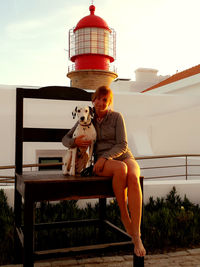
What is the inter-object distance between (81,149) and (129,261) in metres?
1.06

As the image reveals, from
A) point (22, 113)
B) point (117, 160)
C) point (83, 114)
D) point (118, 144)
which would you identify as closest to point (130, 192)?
point (117, 160)

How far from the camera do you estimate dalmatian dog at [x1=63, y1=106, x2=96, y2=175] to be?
261cm

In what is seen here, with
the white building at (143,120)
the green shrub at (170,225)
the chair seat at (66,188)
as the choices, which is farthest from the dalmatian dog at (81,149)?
the white building at (143,120)

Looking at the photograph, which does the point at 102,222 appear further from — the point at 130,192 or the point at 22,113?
the point at 22,113

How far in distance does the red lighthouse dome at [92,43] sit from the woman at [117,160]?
9.43 m

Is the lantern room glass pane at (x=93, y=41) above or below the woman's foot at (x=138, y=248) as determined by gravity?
above

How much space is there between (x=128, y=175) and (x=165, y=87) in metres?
9.82

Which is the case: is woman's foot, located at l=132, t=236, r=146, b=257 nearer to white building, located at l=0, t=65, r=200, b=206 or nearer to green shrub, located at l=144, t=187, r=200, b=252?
green shrub, located at l=144, t=187, r=200, b=252

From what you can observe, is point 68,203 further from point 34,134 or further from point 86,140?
point 86,140

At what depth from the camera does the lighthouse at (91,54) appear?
11.7 m

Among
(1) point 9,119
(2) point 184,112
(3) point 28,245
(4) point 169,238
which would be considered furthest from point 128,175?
(2) point 184,112

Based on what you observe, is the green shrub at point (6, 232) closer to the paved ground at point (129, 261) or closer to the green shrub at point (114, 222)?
the green shrub at point (114, 222)

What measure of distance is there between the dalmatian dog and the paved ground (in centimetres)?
76

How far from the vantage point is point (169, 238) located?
128 inches
